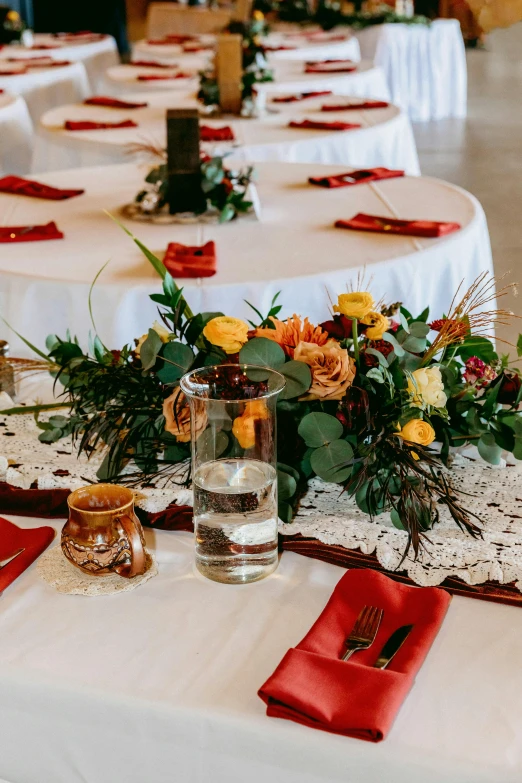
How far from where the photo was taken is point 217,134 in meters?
3.86

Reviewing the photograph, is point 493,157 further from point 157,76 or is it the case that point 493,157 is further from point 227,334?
point 227,334

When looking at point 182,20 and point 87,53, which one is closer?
point 87,53

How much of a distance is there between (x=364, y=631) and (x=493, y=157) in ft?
24.9

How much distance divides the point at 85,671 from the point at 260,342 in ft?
1.56

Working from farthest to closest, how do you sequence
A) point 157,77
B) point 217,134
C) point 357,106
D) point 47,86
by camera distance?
point 47,86 → point 157,77 → point 357,106 → point 217,134

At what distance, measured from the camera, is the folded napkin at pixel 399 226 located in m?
2.58

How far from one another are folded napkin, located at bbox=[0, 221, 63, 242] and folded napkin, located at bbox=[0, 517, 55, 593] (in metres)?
1.45

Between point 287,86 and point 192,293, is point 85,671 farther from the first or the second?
point 287,86

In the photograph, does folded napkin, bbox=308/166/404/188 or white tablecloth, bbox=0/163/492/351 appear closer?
white tablecloth, bbox=0/163/492/351

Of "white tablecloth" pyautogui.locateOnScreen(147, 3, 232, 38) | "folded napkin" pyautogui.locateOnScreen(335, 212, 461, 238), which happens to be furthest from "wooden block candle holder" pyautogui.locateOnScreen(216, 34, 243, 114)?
"white tablecloth" pyautogui.locateOnScreen(147, 3, 232, 38)

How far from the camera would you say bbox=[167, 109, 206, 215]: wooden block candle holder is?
2.69m

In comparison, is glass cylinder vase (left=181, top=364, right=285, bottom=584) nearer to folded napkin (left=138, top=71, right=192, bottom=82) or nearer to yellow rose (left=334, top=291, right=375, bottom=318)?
yellow rose (left=334, top=291, right=375, bottom=318)

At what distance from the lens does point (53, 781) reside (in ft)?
3.27

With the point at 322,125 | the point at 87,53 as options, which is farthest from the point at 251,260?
the point at 87,53
